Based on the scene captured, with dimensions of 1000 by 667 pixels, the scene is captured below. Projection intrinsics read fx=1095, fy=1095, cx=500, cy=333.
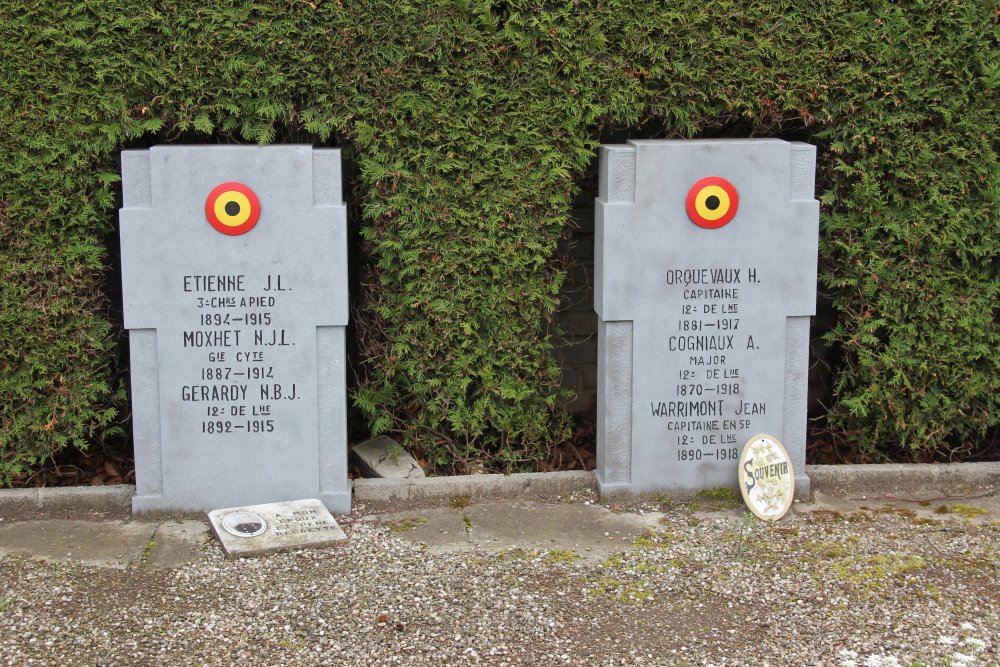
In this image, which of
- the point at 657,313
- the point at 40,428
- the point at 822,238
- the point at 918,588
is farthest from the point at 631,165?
the point at 40,428

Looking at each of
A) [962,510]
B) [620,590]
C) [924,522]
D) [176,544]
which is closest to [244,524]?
[176,544]

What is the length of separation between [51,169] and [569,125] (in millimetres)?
2467

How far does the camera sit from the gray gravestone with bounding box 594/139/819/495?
526 centimetres

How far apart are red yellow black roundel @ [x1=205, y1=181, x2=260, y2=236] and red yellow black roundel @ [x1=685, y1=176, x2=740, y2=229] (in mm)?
2059

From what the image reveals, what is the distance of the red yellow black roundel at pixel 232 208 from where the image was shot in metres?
5.02

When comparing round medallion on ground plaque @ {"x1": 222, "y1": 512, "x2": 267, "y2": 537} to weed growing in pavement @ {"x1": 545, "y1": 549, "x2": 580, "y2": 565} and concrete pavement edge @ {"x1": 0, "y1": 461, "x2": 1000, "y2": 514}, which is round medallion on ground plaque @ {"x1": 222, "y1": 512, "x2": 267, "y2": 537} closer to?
concrete pavement edge @ {"x1": 0, "y1": 461, "x2": 1000, "y2": 514}

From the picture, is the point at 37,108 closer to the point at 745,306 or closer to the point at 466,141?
the point at 466,141

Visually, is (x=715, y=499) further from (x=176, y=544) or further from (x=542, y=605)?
(x=176, y=544)

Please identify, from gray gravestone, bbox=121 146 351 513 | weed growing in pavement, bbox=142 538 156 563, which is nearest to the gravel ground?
weed growing in pavement, bbox=142 538 156 563

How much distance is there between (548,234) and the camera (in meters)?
5.48

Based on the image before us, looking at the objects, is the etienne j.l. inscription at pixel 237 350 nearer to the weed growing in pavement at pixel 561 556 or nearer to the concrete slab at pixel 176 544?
the concrete slab at pixel 176 544

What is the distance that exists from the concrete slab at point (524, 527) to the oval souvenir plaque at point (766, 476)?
483 mm

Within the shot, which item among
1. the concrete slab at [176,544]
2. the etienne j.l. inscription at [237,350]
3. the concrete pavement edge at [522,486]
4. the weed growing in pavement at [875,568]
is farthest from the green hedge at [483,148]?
the weed growing in pavement at [875,568]

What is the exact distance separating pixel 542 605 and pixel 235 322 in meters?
1.98
